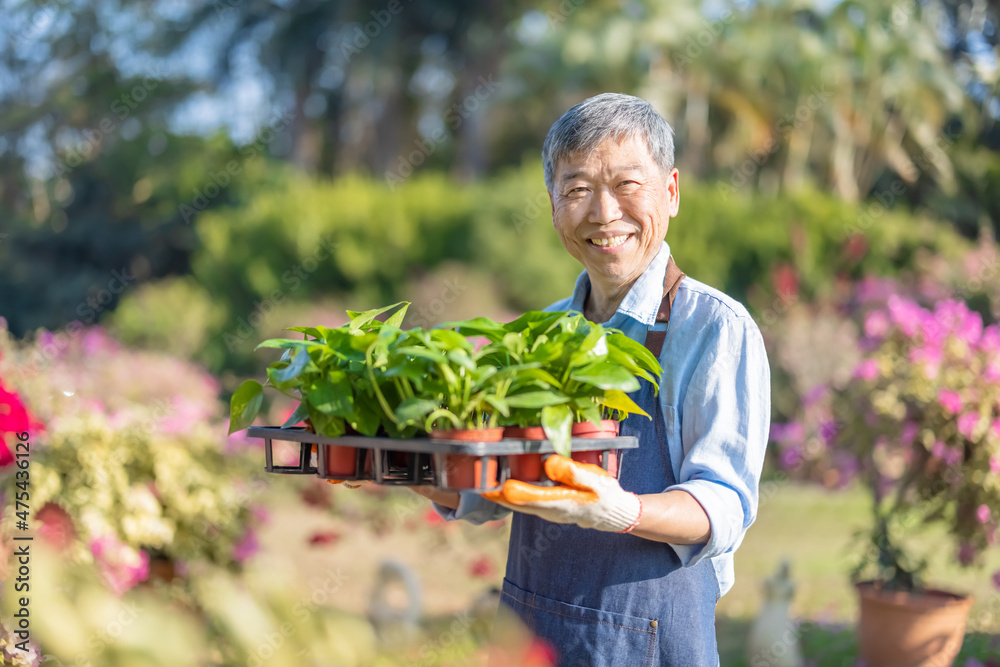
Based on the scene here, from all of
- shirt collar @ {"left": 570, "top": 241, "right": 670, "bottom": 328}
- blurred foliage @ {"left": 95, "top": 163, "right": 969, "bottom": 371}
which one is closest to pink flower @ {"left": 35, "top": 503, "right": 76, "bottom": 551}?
shirt collar @ {"left": 570, "top": 241, "right": 670, "bottom": 328}

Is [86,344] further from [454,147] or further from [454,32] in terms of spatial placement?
[454,147]

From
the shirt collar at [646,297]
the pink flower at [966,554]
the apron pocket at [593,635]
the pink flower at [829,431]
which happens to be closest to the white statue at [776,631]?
the pink flower at [829,431]

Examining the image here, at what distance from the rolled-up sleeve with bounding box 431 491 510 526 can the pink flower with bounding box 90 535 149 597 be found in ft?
9.13

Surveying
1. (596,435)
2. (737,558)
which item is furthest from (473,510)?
(737,558)

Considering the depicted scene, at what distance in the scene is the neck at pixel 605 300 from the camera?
185cm

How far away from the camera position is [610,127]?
1.66 meters

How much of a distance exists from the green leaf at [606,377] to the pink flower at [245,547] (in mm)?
3957

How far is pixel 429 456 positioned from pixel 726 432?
522 millimetres

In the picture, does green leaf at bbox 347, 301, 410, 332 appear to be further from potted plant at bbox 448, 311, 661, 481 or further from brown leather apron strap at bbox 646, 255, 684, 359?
brown leather apron strap at bbox 646, 255, 684, 359

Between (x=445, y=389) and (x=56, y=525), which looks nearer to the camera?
(x=445, y=389)

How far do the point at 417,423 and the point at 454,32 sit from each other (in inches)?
882

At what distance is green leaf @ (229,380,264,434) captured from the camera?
1.54 metres

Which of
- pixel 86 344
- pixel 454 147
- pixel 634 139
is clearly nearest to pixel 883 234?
pixel 86 344

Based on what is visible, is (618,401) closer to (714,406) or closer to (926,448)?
(714,406)
